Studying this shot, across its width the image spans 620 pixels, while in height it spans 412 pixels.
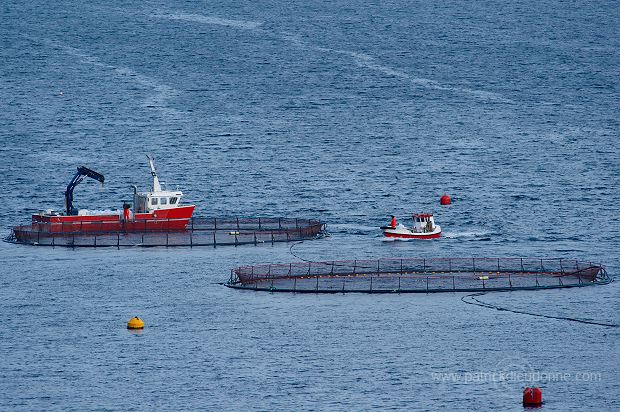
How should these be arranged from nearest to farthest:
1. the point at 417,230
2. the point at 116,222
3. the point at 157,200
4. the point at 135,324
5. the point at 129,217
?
the point at 135,324, the point at 417,230, the point at 116,222, the point at 129,217, the point at 157,200

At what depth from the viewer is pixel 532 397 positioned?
369 ft

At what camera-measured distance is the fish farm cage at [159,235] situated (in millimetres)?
178875

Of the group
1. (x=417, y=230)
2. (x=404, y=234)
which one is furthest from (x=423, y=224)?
(x=404, y=234)

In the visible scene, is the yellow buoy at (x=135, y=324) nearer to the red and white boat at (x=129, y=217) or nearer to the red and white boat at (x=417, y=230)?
the red and white boat at (x=129, y=217)

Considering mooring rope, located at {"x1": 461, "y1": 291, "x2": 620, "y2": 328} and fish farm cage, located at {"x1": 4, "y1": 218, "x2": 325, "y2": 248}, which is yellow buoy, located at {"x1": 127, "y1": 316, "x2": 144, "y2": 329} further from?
fish farm cage, located at {"x1": 4, "y1": 218, "x2": 325, "y2": 248}

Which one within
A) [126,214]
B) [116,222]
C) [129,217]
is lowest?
[116,222]

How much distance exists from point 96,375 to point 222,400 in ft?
40.7

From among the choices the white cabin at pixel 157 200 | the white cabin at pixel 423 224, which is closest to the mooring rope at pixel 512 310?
the white cabin at pixel 423 224

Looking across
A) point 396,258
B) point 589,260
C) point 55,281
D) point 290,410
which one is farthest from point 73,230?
point 290,410

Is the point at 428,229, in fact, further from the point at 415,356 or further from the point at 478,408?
the point at 478,408

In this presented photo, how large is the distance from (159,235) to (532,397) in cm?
8005

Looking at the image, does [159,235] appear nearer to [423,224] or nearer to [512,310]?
[423,224]

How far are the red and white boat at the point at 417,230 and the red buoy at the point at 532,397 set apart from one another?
71.0 meters

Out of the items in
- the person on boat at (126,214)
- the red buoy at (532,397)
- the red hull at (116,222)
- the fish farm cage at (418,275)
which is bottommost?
the red buoy at (532,397)
